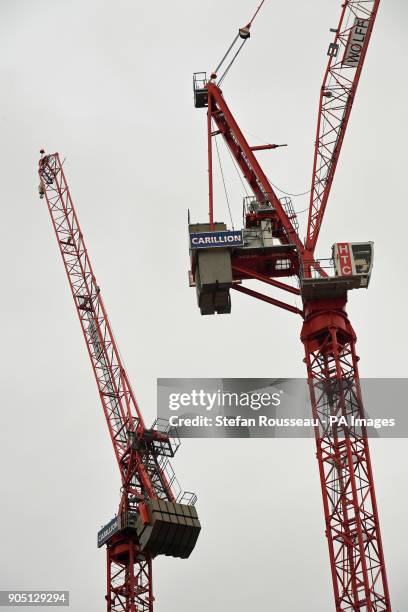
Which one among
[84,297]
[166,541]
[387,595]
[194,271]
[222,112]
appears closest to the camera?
[387,595]

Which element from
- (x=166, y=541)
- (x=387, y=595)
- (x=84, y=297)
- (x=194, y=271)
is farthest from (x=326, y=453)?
(x=84, y=297)

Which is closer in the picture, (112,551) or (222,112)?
(222,112)

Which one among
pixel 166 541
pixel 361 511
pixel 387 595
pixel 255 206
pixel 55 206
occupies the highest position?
Result: pixel 55 206

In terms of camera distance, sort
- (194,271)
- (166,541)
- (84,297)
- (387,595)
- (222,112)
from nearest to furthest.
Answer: (387,595) → (194,271) → (222,112) → (166,541) → (84,297)

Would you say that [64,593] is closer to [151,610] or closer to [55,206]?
[151,610]

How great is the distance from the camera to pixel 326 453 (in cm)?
8006

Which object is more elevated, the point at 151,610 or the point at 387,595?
the point at 151,610

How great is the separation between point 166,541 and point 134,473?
9.27 metres

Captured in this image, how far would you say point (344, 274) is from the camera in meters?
83.3

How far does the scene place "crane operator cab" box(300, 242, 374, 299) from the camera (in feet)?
272

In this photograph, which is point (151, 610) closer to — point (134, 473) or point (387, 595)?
point (134, 473)

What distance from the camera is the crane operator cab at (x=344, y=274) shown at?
272ft

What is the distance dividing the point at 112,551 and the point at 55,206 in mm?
35711

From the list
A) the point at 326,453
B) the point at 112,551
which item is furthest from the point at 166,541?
the point at 326,453
